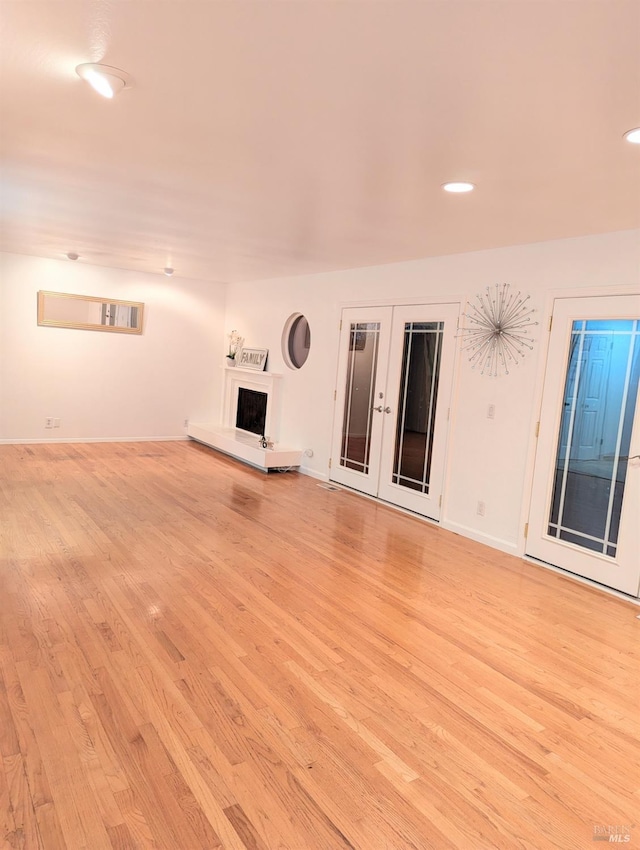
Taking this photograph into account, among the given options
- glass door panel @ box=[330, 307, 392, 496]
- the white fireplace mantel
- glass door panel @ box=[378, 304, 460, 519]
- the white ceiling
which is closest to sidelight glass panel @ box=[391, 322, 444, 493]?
glass door panel @ box=[378, 304, 460, 519]

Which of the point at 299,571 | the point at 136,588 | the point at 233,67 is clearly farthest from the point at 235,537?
the point at 233,67

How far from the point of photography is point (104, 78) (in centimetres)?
204

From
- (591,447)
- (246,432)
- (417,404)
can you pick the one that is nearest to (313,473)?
(246,432)

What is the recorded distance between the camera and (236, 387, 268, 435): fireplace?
763cm

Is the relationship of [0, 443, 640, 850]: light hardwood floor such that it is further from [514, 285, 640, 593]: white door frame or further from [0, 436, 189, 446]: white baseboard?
[0, 436, 189, 446]: white baseboard

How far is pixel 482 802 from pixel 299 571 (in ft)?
6.75

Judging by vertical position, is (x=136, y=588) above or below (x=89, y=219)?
below

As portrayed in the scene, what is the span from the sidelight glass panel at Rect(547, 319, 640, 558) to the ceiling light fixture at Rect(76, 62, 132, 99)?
10.5ft

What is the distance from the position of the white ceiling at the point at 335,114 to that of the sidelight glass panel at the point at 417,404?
44.6 inches

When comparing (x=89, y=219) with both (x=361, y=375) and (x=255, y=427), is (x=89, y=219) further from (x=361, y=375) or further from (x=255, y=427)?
(x=255, y=427)

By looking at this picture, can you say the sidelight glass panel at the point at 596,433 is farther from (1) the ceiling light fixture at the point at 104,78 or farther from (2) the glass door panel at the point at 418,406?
(1) the ceiling light fixture at the point at 104,78

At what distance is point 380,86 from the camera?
6.46ft

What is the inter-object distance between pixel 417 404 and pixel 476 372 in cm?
76

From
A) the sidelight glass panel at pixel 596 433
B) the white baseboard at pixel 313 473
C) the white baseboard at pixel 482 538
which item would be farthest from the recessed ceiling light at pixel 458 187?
the white baseboard at pixel 313 473
